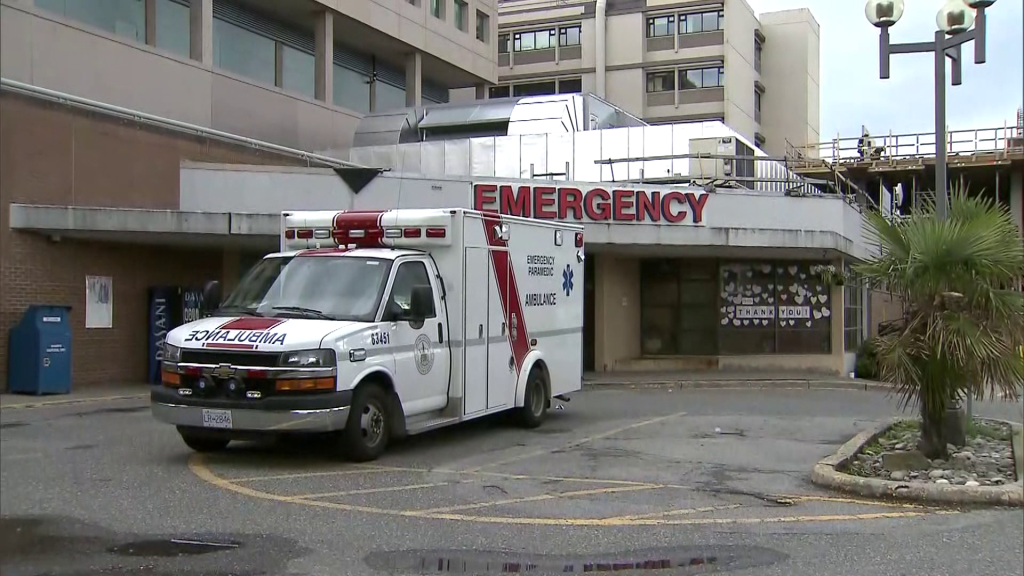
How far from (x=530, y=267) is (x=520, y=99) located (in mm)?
18921

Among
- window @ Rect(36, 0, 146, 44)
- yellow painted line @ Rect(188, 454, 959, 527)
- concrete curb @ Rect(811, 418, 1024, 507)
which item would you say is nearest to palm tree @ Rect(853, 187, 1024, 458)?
concrete curb @ Rect(811, 418, 1024, 507)

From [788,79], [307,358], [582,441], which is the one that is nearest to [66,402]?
[307,358]

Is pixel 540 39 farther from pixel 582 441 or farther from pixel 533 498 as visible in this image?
pixel 533 498

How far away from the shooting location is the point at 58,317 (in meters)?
15.8

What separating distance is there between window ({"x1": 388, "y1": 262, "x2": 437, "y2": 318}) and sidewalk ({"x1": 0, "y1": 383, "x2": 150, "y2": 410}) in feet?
23.1

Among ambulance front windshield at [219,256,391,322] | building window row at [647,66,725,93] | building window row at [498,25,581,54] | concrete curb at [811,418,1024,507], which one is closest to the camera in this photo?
concrete curb at [811,418,1024,507]

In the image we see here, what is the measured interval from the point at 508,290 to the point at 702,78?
49880mm

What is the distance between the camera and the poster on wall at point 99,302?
17328 mm

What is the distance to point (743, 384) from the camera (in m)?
19.4

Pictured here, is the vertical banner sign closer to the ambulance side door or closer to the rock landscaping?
the ambulance side door

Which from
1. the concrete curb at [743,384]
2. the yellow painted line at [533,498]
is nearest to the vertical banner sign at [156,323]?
the concrete curb at [743,384]

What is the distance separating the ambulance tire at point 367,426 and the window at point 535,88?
2147 inches

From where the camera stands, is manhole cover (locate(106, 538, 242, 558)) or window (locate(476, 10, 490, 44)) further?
window (locate(476, 10, 490, 44))

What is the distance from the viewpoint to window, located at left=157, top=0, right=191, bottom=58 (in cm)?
2355
